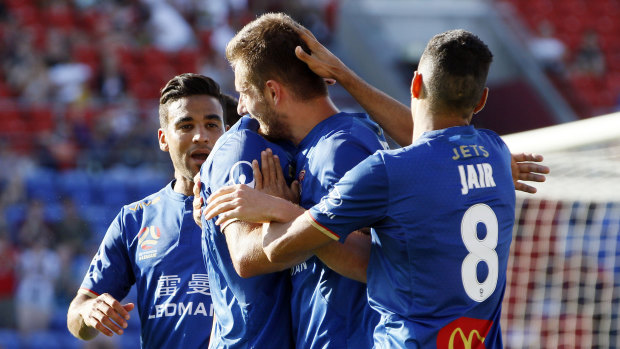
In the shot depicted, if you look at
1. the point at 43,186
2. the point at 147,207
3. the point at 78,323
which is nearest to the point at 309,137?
the point at 147,207

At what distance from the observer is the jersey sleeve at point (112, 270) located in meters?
4.38

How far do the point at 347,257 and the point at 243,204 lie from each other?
0.44 m

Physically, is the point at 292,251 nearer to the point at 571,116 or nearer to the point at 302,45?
the point at 302,45

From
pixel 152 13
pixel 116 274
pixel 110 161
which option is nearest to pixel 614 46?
pixel 152 13

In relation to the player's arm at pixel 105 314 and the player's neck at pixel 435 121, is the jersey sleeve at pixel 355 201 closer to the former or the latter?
Answer: the player's neck at pixel 435 121

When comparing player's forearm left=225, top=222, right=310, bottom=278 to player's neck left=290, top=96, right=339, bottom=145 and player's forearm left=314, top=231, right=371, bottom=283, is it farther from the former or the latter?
player's neck left=290, top=96, right=339, bottom=145

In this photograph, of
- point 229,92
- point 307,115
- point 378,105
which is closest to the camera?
point 307,115

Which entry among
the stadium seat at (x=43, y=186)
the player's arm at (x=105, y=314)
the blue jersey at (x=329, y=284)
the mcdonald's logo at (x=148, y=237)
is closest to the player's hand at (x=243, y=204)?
the blue jersey at (x=329, y=284)

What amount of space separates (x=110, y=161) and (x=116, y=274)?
822 centimetres

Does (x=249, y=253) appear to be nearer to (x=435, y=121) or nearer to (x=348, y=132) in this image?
(x=348, y=132)

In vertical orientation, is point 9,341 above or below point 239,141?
below

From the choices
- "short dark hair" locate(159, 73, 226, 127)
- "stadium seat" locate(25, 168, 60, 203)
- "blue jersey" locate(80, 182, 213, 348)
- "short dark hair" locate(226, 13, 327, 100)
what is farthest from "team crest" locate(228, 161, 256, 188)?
"stadium seat" locate(25, 168, 60, 203)

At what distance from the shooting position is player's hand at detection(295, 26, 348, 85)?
3.26 metres

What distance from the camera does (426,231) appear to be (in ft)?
9.55
